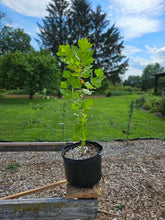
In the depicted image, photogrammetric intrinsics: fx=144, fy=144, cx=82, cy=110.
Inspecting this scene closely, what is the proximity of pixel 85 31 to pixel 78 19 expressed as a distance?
1.95 metres

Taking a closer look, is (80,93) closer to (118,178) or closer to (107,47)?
(118,178)

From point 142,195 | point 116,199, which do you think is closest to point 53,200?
point 116,199

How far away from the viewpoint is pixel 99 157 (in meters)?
1.11

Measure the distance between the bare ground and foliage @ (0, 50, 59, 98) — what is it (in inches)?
376

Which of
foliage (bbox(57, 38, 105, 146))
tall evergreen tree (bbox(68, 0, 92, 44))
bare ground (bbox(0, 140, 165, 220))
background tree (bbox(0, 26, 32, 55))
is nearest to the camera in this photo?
foliage (bbox(57, 38, 105, 146))

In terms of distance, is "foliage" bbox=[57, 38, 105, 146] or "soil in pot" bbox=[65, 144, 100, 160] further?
"soil in pot" bbox=[65, 144, 100, 160]

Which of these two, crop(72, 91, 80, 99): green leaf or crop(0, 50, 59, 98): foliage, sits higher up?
crop(0, 50, 59, 98): foliage

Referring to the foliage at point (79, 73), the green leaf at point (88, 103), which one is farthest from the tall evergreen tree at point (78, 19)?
the green leaf at point (88, 103)

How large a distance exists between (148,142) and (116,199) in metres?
2.17

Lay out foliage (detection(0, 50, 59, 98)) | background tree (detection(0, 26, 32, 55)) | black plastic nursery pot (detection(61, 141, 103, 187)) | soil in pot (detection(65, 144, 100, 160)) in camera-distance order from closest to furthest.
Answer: black plastic nursery pot (detection(61, 141, 103, 187)) < soil in pot (detection(65, 144, 100, 160)) < foliage (detection(0, 50, 59, 98)) < background tree (detection(0, 26, 32, 55))

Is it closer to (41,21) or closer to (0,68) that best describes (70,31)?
Result: (41,21)

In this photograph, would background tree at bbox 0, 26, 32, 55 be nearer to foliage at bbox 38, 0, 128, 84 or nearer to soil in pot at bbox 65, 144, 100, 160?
foliage at bbox 38, 0, 128, 84

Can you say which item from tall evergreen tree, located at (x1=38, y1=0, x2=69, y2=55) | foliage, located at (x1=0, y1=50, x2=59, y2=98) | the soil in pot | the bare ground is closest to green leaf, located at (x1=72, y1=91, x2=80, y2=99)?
the soil in pot

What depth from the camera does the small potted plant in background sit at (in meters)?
0.94
